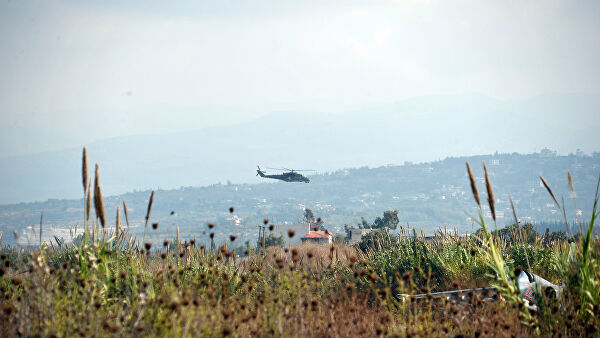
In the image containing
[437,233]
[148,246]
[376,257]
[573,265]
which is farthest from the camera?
[437,233]

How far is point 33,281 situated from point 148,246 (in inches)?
56.7

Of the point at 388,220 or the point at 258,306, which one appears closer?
the point at 258,306

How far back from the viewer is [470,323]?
7.55 m

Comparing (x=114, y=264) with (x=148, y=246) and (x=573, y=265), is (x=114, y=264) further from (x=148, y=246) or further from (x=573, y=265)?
(x=573, y=265)

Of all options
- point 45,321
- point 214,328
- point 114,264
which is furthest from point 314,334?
point 114,264

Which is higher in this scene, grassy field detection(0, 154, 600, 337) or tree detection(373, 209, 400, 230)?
grassy field detection(0, 154, 600, 337)

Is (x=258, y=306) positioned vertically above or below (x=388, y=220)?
above

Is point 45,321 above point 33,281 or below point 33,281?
below

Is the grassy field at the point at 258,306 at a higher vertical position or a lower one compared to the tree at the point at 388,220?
higher

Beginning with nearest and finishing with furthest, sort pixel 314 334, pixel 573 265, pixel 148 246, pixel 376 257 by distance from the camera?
1. pixel 314 334
2. pixel 148 246
3. pixel 573 265
4. pixel 376 257

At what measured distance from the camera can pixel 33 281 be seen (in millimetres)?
5836

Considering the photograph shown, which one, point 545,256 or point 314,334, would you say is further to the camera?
point 545,256

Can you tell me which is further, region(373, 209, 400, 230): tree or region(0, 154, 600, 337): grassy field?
region(373, 209, 400, 230): tree

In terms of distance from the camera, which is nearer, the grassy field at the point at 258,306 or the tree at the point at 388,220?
the grassy field at the point at 258,306
